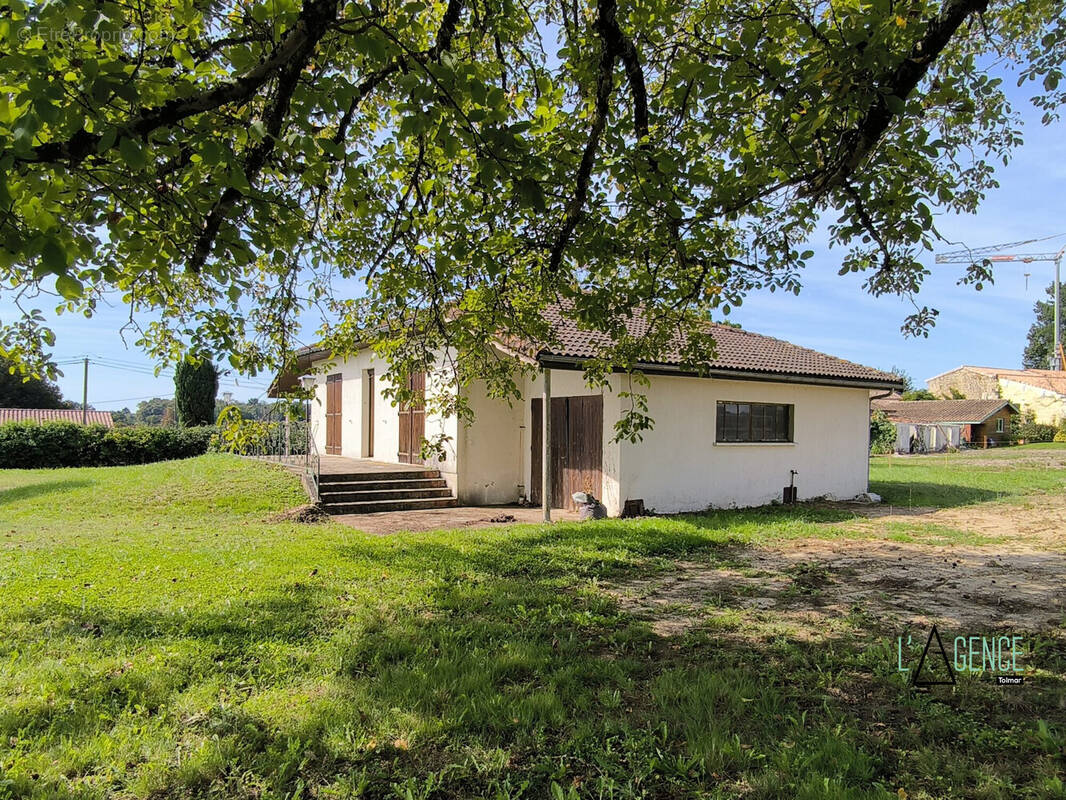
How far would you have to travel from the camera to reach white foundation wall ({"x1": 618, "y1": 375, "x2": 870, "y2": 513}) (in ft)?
38.7

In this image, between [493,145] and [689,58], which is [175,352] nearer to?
[493,145]

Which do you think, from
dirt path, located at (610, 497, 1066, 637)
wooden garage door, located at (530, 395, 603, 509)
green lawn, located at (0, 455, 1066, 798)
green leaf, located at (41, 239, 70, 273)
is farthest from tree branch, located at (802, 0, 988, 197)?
wooden garage door, located at (530, 395, 603, 509)

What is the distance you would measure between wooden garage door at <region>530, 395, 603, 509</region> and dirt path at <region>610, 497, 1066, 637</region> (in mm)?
3915

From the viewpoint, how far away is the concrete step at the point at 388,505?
11.8 meters

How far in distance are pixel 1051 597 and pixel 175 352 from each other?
9569mm

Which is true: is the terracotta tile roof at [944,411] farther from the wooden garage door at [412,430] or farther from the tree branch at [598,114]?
the tree branch at [598,114]

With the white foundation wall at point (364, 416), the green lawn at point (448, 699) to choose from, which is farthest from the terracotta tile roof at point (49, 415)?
the green lawn at point (448, 699)

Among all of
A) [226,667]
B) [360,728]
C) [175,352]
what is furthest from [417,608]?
[175,352]

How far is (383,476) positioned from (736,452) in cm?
777

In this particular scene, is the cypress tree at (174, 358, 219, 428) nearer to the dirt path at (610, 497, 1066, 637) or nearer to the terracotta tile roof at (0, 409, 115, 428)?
the terracotta tile roof at (0, 409, 115, 428)

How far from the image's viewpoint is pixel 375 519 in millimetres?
11211

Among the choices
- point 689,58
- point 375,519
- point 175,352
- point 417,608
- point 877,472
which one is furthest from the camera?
point 877,472

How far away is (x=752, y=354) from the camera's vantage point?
48.0ft

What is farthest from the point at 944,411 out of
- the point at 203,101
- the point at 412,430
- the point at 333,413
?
the point at 203,101
